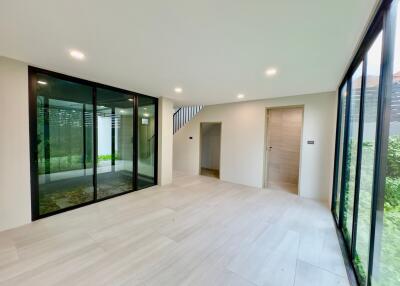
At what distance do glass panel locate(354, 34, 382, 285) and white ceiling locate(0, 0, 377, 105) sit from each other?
0.36 m

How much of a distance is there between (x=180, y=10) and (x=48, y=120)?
3.00 metres

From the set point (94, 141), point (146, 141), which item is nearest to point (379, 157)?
point (94, 141)

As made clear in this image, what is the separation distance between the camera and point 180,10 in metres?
1.45

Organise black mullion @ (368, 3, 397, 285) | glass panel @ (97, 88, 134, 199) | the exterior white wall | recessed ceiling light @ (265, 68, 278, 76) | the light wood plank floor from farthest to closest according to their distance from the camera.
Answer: the exterior white wall
glass panel @ (97, 88, 134, 199)
recessed ceiling light @ (265, 68, 278, 76)
the light wood plank floor
black mullion @ (368, 3, 397, 285)

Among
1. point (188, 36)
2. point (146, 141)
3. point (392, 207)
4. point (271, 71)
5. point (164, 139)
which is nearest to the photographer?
point (392, 207)

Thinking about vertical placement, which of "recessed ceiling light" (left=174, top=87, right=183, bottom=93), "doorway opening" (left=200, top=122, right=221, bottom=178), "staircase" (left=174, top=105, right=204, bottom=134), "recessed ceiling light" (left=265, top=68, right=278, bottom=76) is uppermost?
"recessed ceiling light" (left=174, top=87, right=183, bottom=93)

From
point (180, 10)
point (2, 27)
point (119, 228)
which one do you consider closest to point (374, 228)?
point (180, 10)

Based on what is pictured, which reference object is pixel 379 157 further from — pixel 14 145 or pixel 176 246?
pixel 14 145

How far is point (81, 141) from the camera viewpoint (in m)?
3.45

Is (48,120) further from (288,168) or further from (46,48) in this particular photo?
(288,168)

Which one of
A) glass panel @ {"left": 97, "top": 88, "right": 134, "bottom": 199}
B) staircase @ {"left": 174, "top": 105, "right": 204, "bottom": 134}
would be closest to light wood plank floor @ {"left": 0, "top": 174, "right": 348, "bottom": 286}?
glass panel @ {"left": 97, "top": 88, "right": 134, "bottom": 199}

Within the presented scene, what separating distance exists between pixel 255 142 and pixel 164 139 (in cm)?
261

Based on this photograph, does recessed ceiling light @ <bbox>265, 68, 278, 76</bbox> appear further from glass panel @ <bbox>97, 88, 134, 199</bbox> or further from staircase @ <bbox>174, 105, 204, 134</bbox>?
staircase @ <bbox>174, 105, 204, 134</bbox>

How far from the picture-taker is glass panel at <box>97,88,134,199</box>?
3.74 meters
